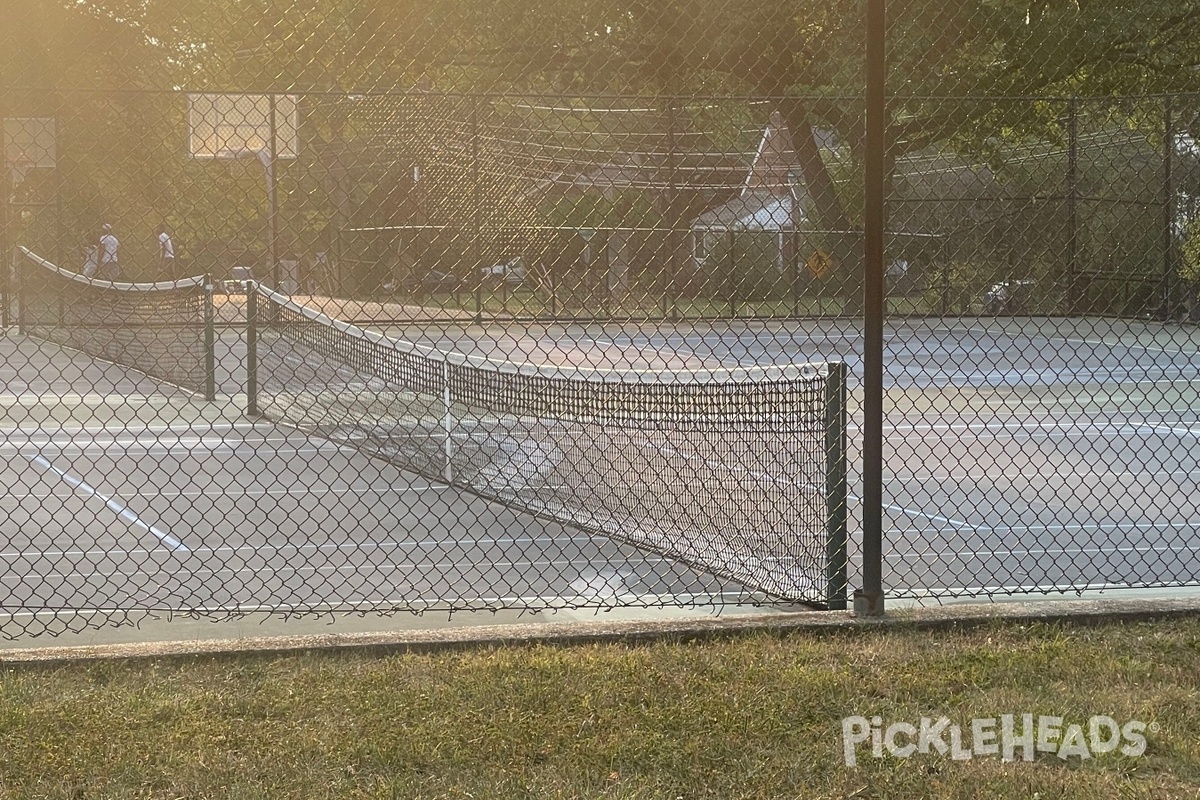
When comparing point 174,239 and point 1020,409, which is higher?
point 174,239

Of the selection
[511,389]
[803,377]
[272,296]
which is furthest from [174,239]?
[803,377]

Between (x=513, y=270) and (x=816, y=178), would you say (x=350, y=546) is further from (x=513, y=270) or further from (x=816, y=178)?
(x=816, y=178)

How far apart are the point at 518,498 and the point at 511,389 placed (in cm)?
80

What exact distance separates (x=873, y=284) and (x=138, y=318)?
12107mm

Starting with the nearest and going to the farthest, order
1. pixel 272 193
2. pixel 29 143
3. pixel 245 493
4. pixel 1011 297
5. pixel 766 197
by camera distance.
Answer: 1. pixel 245 493
2. pixel 272 193
3. pixel 29 143
4. pixel 1011 297
5. pixel 766 197

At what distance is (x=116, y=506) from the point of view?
8086mm

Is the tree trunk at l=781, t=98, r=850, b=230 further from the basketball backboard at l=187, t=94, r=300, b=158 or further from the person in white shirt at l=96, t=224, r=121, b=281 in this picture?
the person in white shirt at l=96, t=224, r=121, b=281

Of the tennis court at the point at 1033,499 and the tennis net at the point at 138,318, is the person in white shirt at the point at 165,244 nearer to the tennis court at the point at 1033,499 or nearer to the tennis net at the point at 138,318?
the tennis net at the point at 138,318

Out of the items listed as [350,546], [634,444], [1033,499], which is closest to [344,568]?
[350,546]

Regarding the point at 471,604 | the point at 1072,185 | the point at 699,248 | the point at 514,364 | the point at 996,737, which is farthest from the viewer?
the point at 699,248

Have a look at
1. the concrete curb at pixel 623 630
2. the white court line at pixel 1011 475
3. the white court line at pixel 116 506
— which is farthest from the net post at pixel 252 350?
the concrete curb at pixel 623 630

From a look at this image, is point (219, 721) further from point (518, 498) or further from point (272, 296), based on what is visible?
point (272, 296)

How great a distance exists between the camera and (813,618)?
4.83 meters

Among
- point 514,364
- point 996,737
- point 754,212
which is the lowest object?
point 996,737
